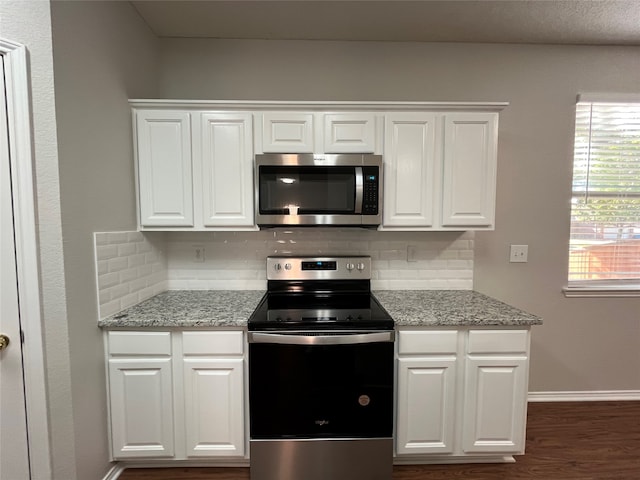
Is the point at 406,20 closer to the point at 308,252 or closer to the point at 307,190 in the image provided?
the point at 307,190

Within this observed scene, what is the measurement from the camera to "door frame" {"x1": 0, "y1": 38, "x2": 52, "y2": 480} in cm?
128

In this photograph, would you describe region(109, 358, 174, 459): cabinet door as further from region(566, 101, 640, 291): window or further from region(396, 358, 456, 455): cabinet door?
region(566, 101, 640, 291): window

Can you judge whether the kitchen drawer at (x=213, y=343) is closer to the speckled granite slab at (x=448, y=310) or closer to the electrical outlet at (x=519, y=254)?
the speckled granite slab at (x=448, y=310)

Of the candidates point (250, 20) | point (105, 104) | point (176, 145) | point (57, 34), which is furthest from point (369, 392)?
point (250, 20)

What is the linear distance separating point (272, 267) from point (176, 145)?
99cm

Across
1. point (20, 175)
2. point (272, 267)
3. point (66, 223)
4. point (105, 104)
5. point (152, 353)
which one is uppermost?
point (105, 104)

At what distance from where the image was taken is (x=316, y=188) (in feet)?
6.31

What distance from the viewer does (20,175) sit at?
Answer: 4.31ft

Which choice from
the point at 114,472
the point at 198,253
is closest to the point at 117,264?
the point at 198,253

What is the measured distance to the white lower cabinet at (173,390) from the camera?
1697 millimetres

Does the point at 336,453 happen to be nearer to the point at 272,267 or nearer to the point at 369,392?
the point at 369,392

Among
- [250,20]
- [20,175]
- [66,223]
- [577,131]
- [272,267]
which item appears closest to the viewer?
[20,175]

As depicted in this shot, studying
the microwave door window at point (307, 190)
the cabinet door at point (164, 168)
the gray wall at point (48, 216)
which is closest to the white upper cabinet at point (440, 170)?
the microwave door window at point (307, 190)

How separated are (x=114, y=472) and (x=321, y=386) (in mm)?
1295
